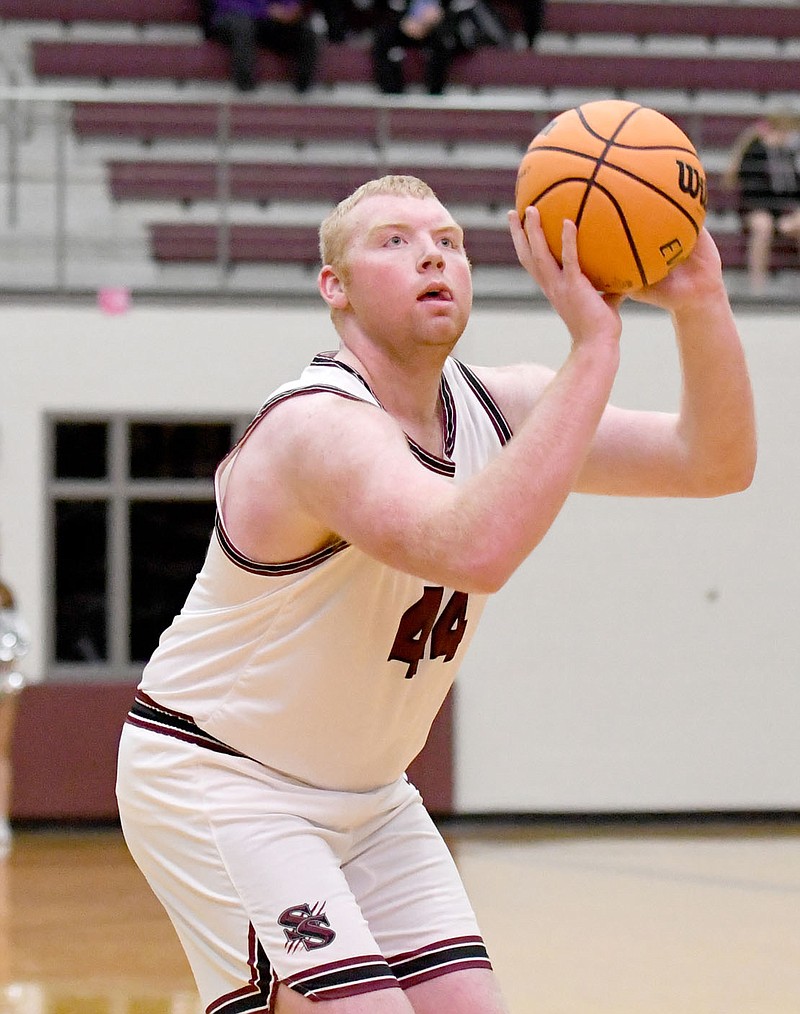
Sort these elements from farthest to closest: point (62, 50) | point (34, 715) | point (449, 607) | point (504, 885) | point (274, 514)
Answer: point (62, 50) < point (34, 715) < point (504, 885) < point (449, 607) < point (274, 514)

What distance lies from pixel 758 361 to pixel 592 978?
5.14m

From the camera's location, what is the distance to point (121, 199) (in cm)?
1056

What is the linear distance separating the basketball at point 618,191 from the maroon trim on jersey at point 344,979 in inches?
45.9

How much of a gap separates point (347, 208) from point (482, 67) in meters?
9.54

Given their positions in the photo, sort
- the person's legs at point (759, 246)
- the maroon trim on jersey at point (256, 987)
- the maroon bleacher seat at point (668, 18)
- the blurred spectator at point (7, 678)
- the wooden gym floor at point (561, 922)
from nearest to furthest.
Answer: the maroon trim on jersey at point (256, 987), the wooden gym floor at point (561, 922), the blurred spectator at point (7, 678), the person's legs at point (759, 246), the maroon bleacher seat at point (668, 18)

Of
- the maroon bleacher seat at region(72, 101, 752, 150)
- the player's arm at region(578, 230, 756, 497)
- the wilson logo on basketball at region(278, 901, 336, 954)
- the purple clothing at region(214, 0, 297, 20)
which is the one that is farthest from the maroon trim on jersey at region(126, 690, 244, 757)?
the purple clothing at region(214, 0, 297, 20)

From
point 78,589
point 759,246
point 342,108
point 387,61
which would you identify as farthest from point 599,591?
point 387,61

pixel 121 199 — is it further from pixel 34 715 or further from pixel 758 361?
pixel 758 361

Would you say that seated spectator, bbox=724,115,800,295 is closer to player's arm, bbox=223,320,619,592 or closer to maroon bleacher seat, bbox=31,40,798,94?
maroon bleacher seat, bbox=31,40,798,94

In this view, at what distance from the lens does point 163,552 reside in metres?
9.48

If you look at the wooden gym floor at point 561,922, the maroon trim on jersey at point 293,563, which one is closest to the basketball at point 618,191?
A: the maroon trim on jersey at point 293,563

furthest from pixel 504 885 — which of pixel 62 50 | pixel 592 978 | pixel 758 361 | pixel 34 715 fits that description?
pixel 62 50

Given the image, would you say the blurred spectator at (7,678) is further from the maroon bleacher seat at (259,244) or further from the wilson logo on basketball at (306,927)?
the wilson logo on basketball at (306,927)

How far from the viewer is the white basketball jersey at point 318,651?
2.57 meters
